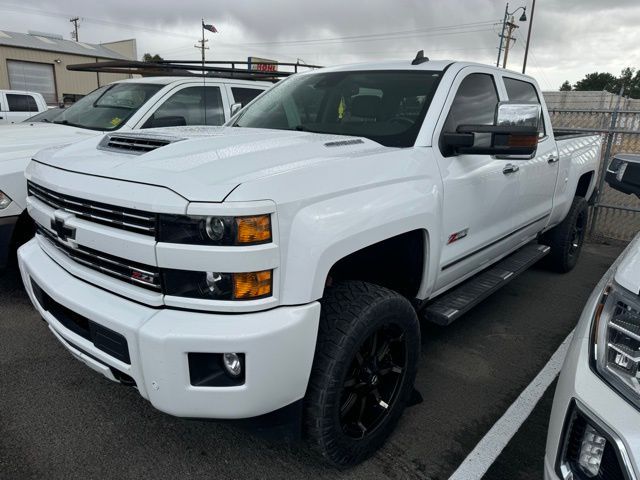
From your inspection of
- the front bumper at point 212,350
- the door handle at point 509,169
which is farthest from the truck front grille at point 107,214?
the door handle at point 509,169

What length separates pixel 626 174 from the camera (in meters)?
2.21

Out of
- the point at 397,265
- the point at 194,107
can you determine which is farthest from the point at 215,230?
the point at 194,107

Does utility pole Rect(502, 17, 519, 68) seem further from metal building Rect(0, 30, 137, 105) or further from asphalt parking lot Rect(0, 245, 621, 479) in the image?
asphalt parking lot Rect(0, 245, 621, 479)

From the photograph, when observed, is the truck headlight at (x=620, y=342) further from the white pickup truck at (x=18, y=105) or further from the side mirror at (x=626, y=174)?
the white pickup truck at (x=18, y=105)

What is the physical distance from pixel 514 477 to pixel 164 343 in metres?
1.73

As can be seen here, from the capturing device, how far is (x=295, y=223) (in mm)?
1857

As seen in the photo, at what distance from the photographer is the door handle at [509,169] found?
335 cm

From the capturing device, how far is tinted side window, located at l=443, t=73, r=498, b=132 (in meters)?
3.02

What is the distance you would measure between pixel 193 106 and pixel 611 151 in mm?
6016

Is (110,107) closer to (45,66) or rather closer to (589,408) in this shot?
(589,408)

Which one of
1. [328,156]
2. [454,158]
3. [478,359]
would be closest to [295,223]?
[328,156]

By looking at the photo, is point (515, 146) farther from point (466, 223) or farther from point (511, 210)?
point (511, 210)

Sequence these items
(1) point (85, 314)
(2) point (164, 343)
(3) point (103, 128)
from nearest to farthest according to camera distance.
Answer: (2) point (164, 343), (1) point (85, 314), (3) point (103, 128)

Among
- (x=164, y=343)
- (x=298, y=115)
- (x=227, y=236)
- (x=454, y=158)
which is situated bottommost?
(x=164, y=343)
